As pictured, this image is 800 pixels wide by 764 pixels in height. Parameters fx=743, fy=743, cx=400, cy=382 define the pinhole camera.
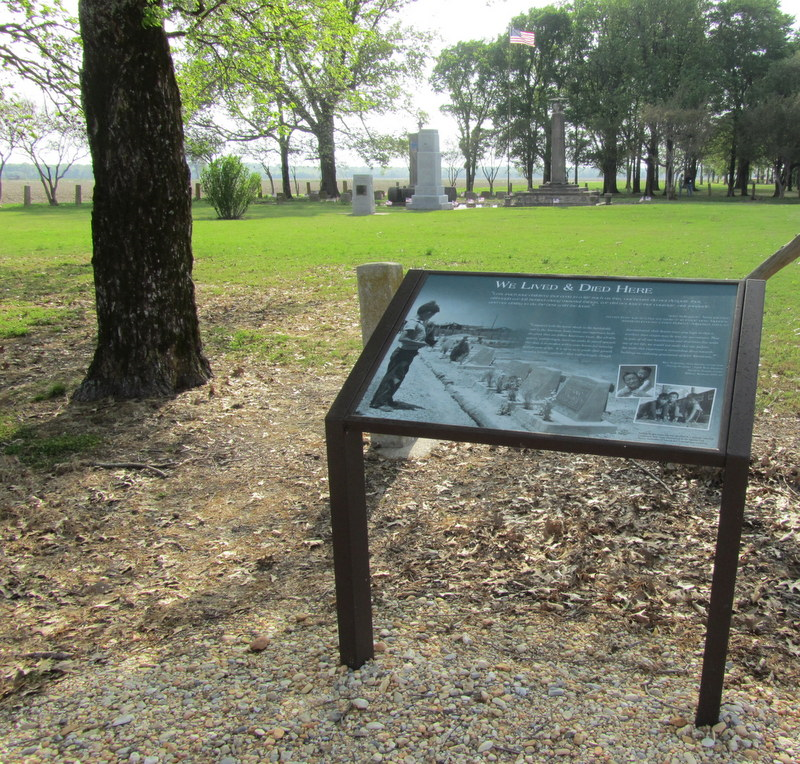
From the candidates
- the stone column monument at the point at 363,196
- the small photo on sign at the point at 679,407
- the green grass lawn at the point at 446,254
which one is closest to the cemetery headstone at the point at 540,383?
the small photo on sign at the point at 679,407

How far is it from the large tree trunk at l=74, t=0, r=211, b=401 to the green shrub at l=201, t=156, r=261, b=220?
68.0 ft

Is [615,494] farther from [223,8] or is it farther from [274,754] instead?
[223,8]

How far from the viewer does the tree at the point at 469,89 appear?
6781cm

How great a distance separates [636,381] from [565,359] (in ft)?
0.77

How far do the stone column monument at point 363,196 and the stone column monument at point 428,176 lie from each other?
3525 millimetres

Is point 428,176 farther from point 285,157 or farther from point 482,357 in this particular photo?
point 482,357

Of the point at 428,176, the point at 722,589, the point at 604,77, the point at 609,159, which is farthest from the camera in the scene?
the point at 604,77

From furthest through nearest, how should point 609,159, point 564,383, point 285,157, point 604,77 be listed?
point 604,77
point 609,159
point 285,157
point 564,383

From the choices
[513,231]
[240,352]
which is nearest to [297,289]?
[240,352]

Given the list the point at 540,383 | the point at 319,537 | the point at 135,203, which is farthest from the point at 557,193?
the point at 540,383

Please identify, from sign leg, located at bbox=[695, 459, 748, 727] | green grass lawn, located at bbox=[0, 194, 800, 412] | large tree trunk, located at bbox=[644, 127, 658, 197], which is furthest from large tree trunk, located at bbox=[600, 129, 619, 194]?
sign leg, located at bbox=[695, 459, 748, 727]

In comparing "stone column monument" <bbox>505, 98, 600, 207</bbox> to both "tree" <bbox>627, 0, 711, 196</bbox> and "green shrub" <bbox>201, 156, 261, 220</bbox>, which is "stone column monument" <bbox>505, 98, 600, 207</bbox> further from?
"green shrub" <bbox>201, 156, 261, 220</bbox>

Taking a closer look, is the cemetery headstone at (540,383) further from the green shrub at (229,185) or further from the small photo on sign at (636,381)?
the green shrub at (229,185)

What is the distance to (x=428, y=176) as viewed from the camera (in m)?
32.3
